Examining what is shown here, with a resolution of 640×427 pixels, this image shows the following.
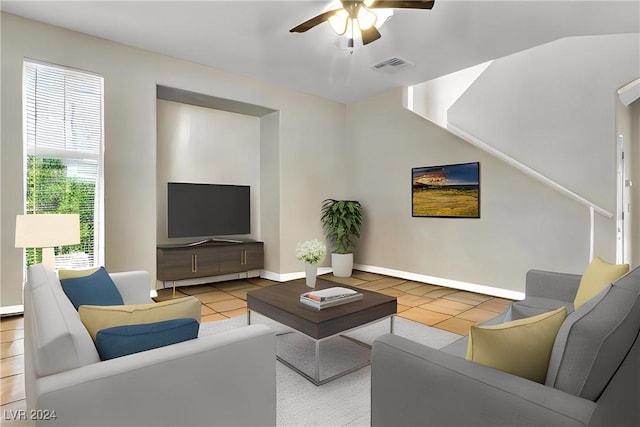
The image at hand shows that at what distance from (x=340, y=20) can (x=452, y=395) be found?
9.73ft

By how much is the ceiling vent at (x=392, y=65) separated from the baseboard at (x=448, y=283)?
9.77 ft

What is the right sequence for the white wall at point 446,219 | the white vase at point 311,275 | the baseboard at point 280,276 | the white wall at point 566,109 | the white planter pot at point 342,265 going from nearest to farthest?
the white wall at point 566,109
the white vase at point 311,275
the white wall at point 446,219
the baseboard at point 280,276
the white planter pot at point 342,265

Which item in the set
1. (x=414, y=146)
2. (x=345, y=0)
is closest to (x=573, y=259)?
(x=414, y=146)

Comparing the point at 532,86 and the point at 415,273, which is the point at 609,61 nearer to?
the point at 532,86

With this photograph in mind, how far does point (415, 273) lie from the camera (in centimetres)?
545

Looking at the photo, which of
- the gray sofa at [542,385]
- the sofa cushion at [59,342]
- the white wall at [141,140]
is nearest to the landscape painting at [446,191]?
the white wall at [141,140]

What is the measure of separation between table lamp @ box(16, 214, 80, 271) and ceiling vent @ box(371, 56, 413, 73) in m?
3.82

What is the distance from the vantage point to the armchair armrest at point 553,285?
2.51m

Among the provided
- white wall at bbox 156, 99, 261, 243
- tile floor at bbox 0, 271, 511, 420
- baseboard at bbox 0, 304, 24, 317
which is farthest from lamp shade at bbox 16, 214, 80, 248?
white wall at bbox 156, 99, 261, 243

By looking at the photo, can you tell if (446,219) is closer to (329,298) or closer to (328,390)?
(329,298)

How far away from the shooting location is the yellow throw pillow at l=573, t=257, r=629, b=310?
191 centimetres

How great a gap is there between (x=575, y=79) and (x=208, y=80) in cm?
414

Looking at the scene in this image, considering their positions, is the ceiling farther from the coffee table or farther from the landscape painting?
the coffee table

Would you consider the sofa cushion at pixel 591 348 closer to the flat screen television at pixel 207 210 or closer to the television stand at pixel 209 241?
the television stand at pixel 209 241
